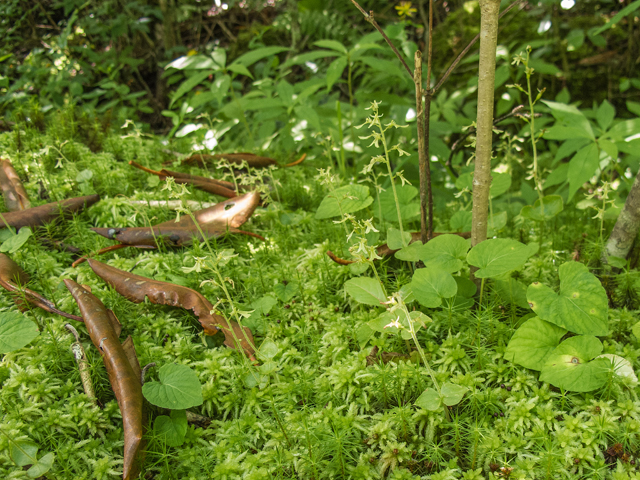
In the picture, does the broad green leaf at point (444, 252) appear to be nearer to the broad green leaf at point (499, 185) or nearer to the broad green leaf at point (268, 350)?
the broad green leaf at point (499, 185)

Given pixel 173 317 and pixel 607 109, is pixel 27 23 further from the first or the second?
pixel 607 109

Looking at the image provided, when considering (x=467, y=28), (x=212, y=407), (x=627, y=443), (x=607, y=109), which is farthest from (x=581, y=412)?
(x=467, y=28)

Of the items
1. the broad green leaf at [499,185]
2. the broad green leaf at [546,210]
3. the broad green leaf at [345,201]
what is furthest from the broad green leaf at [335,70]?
the broad green leaf at [546,210]

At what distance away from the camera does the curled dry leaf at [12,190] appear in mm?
2840

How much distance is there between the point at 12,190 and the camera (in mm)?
2953

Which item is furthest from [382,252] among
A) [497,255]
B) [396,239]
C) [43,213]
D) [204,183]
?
[43,213]

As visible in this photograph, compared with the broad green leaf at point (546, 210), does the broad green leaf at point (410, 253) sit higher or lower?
higher

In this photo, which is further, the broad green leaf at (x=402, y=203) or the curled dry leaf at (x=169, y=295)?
the broad green leaf at (x=402, y=203)

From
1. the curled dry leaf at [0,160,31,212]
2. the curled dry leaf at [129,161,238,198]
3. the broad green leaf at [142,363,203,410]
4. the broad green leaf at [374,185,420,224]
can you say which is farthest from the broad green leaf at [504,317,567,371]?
the curled dry leaf at [0,160,31,212]

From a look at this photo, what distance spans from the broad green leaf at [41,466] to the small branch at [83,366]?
0.28 m

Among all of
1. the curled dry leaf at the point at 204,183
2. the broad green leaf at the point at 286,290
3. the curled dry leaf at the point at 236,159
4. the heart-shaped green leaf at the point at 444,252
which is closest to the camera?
the heart-shaped green leaf at the point at 444,252

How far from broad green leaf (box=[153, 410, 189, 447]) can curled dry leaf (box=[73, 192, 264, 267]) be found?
1087 mm

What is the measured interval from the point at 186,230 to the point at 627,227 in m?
2.29

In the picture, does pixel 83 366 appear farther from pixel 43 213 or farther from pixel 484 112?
pixel 484 112
